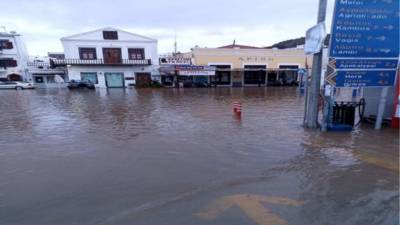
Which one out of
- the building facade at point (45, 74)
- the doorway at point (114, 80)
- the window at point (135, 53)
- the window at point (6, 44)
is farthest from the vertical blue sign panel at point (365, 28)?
the window at point (6, 44)

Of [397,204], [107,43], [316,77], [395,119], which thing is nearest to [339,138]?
[316,77]

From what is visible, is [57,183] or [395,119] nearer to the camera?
[57,183]

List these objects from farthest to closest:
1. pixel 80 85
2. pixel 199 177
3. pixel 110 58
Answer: pixel 110 58
pixel 80 85
pixel 199 177

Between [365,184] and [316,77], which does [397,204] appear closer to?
[365,184]

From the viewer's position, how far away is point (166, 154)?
6.36 m

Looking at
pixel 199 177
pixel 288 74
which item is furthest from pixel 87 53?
pixel 199 177

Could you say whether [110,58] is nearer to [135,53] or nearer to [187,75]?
[135,53]

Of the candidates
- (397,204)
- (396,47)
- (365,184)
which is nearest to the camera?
(397,204)

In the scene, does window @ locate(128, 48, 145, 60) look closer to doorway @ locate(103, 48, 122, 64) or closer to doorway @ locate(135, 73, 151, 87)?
doorway @ locate(103, 48, 122, 64)

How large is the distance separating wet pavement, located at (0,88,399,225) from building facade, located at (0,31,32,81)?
38.6 metres

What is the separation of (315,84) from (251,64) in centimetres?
3310

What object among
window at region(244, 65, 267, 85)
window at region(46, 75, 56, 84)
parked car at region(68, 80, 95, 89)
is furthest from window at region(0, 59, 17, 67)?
window at region(244, 65, 267, 85)

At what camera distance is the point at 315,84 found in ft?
28.3

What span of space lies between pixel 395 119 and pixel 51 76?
45181 mm
